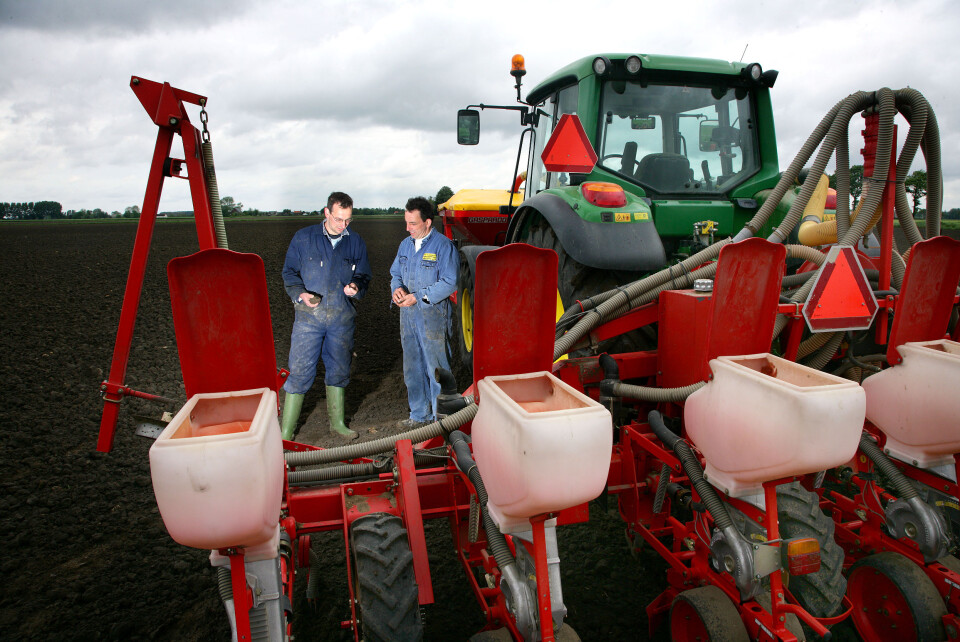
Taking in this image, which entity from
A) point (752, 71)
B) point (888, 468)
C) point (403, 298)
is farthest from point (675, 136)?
point (888, 468)

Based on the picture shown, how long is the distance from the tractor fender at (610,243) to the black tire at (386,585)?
4.92 ft

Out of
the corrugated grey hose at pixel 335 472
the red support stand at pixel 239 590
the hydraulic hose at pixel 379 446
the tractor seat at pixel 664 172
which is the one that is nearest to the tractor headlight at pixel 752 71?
the tractor seat at pixel 664 172

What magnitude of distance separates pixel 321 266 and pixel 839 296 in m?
3.16

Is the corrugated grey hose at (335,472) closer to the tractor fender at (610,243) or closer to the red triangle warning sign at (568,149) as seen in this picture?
the tractor fender at (610,243)

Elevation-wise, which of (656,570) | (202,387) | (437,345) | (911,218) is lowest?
(656,570)

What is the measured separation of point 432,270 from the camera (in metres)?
4.21

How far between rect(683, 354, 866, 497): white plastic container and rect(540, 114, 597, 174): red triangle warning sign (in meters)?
1.46

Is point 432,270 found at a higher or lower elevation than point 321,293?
higher

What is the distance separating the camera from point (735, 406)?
5.59 feet

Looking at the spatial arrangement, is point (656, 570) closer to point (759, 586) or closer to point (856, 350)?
point (759, 586)

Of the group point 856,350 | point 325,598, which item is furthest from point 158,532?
point 856,350

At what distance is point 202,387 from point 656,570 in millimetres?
2116

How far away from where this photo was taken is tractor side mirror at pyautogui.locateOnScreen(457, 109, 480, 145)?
4.34 metres

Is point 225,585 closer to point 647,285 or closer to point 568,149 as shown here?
point 647,285
